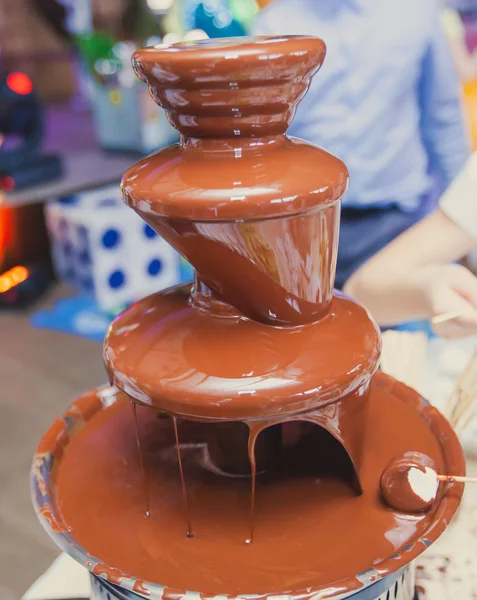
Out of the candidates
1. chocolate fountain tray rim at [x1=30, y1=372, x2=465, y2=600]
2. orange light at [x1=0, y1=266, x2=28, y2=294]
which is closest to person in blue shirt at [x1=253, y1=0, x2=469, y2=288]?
chocolate fountain tray rim at [x1=30, y1=372, x2=465, y2=600]

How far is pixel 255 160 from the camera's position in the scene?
0.59 metres

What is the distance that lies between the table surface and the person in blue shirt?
1.72 m

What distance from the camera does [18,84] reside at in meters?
2.92

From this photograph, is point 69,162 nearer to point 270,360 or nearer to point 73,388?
point 73,388

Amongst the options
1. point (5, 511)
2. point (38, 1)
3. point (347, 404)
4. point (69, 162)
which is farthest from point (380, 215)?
point (38, 1)

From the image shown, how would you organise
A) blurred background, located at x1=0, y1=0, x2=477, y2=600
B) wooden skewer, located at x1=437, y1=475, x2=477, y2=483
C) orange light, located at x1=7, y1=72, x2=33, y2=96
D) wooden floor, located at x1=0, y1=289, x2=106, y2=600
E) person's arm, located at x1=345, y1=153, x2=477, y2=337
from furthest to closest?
orange light, located at x1=7, y1=72, x2=33, y2=96
blurred background, located at x1=0, y1=0, x2=477, y2=600
wooden floor, located at x1=0, y1=289, x2=106, y2=600
person's arm, located at x1=345, y1=153, x2=477, y2=337
wooden skewer, located at x1=437, y1=475, x2=477, y2=483

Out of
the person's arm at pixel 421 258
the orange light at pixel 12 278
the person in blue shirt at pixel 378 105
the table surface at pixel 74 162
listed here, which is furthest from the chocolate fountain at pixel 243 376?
the orange light at pixel 12 278

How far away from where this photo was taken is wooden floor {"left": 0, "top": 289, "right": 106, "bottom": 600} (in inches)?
69.7

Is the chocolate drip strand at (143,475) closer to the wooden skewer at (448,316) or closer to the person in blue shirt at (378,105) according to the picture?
the wooden skewer at (448,316)

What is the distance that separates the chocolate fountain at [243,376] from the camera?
0.56 m

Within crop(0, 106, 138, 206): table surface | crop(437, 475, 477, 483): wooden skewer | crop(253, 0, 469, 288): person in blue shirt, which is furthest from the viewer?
crop(0, 106, 138, 206): table surface

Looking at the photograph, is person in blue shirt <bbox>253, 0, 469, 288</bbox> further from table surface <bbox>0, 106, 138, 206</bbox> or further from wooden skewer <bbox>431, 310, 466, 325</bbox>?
table surface <bbox>0, 106, 138, 206</bbox>

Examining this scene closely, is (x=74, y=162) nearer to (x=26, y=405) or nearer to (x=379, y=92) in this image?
(x=26, y=405)

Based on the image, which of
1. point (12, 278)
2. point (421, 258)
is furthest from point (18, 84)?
point (421, 258)
